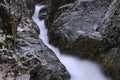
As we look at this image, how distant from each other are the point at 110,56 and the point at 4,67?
124 inches

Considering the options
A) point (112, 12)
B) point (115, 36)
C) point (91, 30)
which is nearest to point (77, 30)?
point (91, 30)

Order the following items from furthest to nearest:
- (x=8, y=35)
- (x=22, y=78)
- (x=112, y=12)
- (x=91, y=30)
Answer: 1. (x=91, y=30)
2. (x=112, y=12)
3. (x=8, y=35)
4. (x=22, y=78)

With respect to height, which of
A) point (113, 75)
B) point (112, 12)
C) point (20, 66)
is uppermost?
point (112, 12)

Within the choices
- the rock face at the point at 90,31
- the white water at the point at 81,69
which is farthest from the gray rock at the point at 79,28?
the white water at the point at 81,69

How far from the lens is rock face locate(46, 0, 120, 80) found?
27.0 feet

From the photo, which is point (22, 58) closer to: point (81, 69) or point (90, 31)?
point (81, 69)

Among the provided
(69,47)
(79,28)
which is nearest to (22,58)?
(69,47)

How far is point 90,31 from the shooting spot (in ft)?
33.1

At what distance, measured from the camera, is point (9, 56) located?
25.5 ft

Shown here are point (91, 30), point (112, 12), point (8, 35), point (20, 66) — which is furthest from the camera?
point (91, 30)

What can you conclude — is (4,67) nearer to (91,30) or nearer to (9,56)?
(9,56)

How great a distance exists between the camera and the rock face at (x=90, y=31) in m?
8.23

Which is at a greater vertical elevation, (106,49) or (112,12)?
(112,12)

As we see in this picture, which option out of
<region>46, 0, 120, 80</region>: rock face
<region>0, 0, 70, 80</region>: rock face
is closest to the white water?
<region>46, 0, 120, 80</region>: rock face
